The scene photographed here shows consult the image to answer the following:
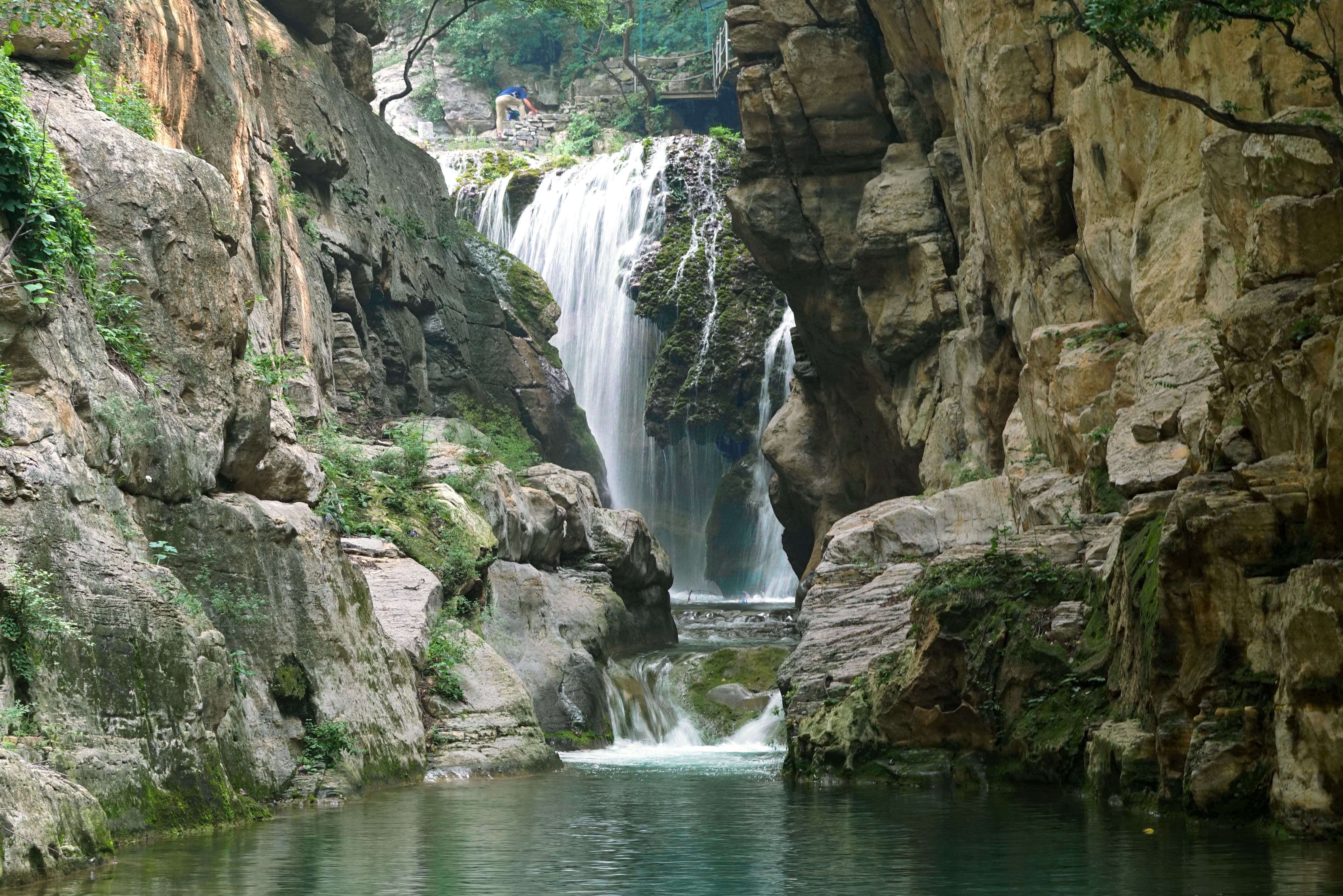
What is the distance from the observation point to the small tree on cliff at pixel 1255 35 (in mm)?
11148

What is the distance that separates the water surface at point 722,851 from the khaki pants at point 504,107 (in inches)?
2076

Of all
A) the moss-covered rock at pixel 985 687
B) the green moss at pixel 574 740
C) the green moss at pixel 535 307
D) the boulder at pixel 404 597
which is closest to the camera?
the moss-covered rock at pixel 985 687

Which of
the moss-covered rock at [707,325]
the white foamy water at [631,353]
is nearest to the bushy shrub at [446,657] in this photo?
the moss-covered rock at [707,325]

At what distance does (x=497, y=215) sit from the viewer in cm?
4547

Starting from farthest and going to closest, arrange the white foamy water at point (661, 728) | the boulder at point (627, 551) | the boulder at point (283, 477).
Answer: the boulder at point (627, 551), the white foamy water at point (661, 728), the boulder at point (283, 477)

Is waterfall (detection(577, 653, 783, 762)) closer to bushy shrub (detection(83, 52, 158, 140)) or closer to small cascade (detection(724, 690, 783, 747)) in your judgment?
small cascade (detection(724, 690, 783, 747))

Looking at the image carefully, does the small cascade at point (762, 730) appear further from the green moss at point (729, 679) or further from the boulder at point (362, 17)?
the boulder at point (362, 17)

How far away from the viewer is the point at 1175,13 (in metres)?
16.2

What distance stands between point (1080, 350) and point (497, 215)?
30605 millimetres

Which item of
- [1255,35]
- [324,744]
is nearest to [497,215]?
[324,744]

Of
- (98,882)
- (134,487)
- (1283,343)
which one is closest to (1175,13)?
(1283,343)

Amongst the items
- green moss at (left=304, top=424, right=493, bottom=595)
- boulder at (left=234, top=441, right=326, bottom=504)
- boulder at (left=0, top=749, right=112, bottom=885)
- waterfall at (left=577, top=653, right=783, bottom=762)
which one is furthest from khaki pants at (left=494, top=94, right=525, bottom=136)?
boulder at (left=0, top=749, right=112, bottom=885)

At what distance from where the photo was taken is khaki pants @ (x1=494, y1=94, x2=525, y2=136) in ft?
206

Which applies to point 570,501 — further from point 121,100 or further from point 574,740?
point 121,100
